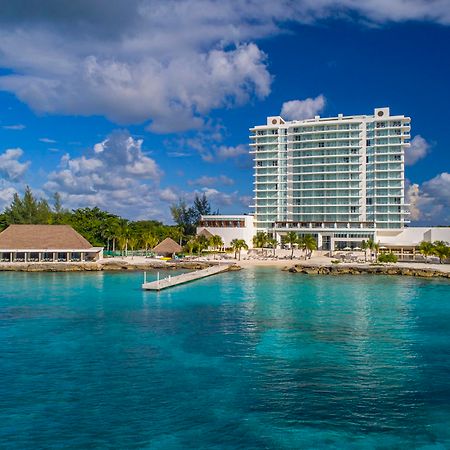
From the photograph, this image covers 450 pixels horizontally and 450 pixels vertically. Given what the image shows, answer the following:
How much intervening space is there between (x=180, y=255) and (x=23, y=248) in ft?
96.4

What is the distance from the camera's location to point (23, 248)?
79.4m

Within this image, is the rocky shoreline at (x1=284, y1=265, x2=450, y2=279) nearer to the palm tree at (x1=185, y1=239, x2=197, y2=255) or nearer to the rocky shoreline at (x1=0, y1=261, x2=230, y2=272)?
the rocky shoreline at (x1=0, y1=261, x2=230, y2=272)

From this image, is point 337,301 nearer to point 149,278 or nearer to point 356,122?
point 149,278

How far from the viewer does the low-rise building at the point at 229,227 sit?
11706 centimetres

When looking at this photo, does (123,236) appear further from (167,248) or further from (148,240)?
(167,248)

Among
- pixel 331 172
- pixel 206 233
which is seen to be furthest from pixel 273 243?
pixel 331 172

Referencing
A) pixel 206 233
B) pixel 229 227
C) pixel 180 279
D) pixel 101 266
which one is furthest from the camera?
pixel 229 227

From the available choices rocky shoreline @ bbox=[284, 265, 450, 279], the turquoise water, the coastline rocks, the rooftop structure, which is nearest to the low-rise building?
the rooftop structure

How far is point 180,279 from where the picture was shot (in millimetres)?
60969

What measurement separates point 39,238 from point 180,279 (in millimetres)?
31318

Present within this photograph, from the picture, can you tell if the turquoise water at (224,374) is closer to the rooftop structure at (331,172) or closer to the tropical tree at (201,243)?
the tropical tree at (201,243)

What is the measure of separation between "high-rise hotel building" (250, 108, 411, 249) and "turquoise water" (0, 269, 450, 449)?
73.9 m

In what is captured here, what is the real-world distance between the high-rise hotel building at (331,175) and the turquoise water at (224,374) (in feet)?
243

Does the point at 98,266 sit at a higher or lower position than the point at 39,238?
lower
